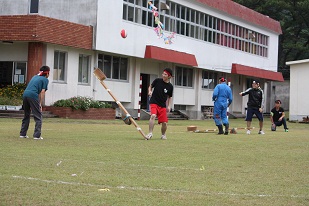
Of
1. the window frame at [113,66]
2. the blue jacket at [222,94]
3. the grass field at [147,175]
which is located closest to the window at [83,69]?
the window frame at [113,66]

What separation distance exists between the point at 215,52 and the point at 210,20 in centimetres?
246

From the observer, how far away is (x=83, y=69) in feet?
113

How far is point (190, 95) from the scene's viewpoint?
4478cm

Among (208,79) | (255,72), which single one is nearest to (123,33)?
(208,79)

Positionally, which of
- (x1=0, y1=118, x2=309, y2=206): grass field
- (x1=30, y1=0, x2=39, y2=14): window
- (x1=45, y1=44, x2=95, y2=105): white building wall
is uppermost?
(x1=30, y1=0, x2=39, y2=14): window

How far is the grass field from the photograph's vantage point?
676cm

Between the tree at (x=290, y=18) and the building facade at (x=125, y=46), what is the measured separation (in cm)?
978

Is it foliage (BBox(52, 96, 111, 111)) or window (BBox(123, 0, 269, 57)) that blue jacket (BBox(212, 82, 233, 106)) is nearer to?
foliage (BBox(52, 96, 111, 111))

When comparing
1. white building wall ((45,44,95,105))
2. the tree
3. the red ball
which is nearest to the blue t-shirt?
white building wall ((45,44,95,105))

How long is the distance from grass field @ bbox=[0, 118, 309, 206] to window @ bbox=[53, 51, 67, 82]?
19.1 metres

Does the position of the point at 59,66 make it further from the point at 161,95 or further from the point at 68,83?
the point at 161,95

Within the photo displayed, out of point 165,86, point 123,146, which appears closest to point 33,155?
point 123,146

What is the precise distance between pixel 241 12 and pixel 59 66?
864 inches

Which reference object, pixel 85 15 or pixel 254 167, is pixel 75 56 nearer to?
pixel 85 15
